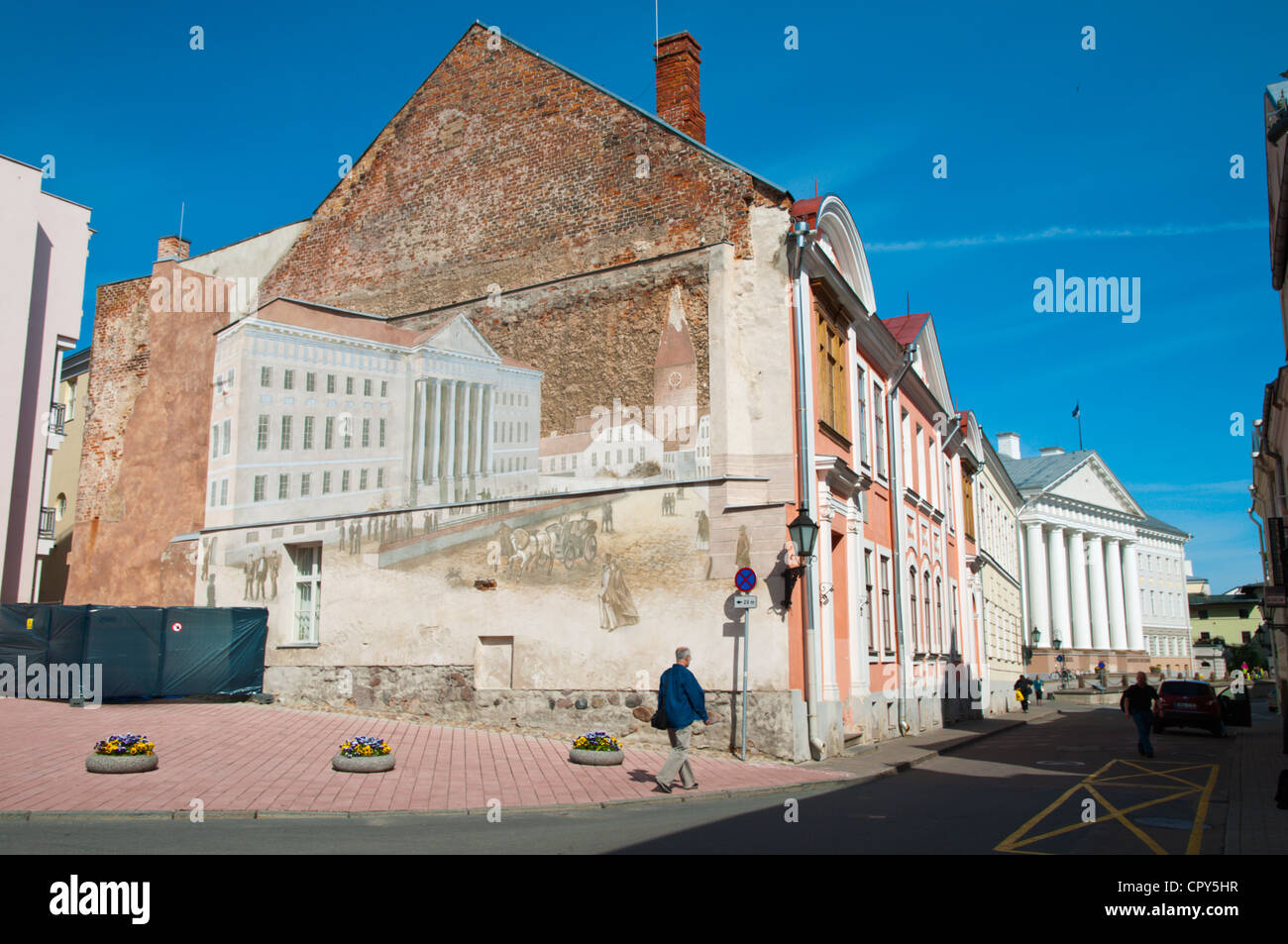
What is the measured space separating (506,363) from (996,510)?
109 feet

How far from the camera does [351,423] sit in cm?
1961

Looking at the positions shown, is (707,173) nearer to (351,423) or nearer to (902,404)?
(351,423)

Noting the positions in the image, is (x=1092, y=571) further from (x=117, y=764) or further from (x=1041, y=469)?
(x=117, y=764)

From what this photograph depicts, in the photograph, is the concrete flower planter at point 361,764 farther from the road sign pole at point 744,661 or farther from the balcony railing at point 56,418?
the balcony railing at point 56,418

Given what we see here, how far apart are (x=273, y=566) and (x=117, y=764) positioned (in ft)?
28.7

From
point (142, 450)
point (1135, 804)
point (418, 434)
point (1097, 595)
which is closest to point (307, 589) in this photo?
point (418, 434)

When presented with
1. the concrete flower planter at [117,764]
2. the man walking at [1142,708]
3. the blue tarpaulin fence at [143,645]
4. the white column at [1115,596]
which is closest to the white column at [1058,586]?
the white column at [1115,596]

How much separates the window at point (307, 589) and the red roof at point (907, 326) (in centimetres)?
1405

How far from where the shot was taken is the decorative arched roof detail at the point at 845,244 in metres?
17.9

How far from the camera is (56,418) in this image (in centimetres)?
3112

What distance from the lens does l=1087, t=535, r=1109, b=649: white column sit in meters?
80.0

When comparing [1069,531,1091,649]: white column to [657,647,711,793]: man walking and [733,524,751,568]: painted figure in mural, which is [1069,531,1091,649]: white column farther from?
[657,647,711,793]: man walking
